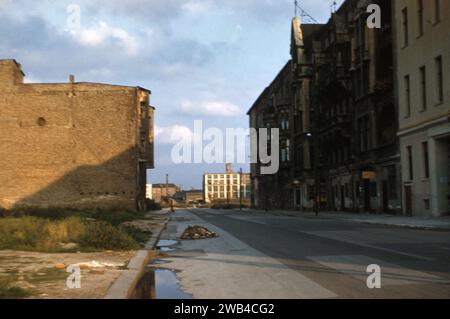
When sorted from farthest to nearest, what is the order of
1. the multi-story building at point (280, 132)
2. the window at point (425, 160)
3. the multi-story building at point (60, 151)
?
1. the multi-story building at point (280, 132)
2. the multi-story building at point (60, 151)
3. the window at point (425, 160)

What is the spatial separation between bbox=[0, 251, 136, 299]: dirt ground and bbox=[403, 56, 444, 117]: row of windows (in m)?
22.4

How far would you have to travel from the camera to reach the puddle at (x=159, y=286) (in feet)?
29.0

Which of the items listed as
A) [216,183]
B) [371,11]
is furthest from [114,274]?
[216,183]

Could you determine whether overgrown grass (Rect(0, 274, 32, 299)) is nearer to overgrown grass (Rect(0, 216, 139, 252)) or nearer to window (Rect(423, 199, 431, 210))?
overgrown grass (Rect(0, 216, 139, 252))

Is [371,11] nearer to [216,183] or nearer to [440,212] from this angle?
[440,212]

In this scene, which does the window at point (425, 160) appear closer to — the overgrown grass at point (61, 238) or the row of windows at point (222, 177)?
the overgrown grass at point (61, 238)

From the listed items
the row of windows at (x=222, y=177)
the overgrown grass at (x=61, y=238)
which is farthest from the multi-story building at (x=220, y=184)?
the overgrown grass at (x=61, y=238)

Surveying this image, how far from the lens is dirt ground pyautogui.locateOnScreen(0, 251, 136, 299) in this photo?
8.64 m

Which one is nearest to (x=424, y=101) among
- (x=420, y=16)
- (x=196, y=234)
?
(x=420, y=16)

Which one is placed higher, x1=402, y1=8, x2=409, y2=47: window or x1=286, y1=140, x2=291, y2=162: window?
x1=402, y1=8, x2=409, y2=47: window

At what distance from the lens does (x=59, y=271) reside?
1105 cm

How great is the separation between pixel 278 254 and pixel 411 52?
24.4m

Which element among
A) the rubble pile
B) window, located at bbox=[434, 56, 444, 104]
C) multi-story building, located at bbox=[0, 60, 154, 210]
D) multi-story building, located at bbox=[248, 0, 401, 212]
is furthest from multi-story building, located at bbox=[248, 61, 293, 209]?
the rubble pile

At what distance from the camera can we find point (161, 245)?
18922mm
